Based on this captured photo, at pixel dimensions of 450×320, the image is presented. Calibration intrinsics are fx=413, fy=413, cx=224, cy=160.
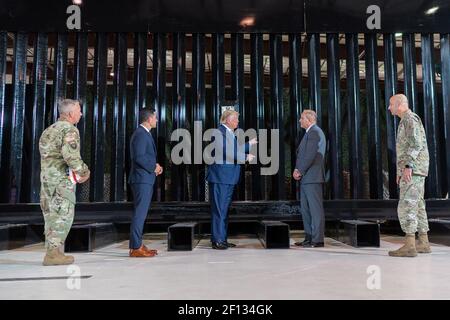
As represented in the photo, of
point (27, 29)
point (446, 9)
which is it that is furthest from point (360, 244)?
point (27, 29)

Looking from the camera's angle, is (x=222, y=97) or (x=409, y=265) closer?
(x=409, y=265)

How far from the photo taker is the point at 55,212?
3.49 m

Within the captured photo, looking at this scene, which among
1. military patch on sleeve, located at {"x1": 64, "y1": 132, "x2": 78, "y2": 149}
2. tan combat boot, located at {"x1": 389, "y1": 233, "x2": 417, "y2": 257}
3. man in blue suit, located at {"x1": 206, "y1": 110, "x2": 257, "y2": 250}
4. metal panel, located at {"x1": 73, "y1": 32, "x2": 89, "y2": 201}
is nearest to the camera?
military patch on sleeve, located at {"x1": 64, "y1": 132, "x2": 78, "y2": 149}

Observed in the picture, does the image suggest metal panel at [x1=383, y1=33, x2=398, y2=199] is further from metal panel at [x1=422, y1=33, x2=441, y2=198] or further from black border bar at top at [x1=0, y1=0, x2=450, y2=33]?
metal panel at [x1=422, y1=33, x2=441, y2=198]

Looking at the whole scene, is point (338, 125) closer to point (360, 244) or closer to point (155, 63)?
point (360, 244)

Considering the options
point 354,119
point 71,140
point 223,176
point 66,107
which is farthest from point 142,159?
point 354,119

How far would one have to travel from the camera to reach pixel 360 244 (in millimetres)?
4613

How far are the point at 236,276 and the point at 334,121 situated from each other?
142 inches

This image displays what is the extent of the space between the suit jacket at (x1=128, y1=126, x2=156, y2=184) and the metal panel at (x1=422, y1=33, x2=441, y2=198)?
4.02 meters

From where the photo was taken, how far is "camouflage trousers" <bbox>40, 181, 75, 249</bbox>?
3.48 metres

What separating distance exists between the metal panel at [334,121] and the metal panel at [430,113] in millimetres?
1242

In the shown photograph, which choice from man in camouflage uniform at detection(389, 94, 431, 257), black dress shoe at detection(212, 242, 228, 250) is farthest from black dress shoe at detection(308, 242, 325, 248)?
black dress shoe at detection(212, 242, 228, 250)

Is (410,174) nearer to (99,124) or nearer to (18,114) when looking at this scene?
(99,124)
